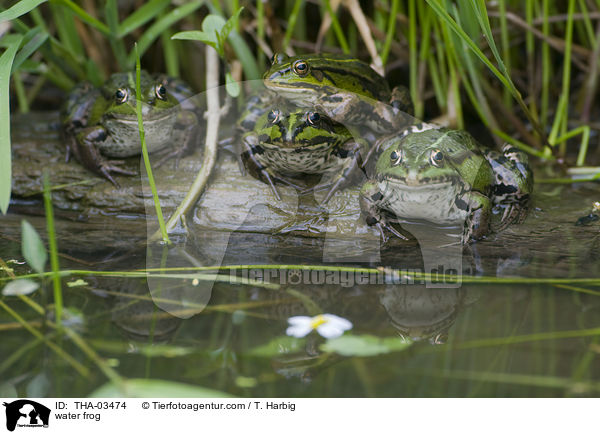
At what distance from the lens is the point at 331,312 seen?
2363 mm

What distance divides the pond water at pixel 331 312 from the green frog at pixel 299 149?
512 millimetres

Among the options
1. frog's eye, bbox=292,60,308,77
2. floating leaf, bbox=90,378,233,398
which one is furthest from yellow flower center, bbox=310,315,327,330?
frog's eye, bbox=292,60,308,77

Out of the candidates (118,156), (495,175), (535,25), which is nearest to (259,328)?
(495,175)

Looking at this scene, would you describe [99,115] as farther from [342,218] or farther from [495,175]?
[495,175]

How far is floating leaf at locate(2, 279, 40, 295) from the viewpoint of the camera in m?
2.44

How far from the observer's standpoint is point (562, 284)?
8.16 feet

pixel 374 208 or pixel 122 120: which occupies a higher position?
pixel 122 120

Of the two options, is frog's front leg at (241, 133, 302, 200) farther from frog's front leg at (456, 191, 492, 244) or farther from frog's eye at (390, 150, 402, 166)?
frog's front leg at (456, 191, 492, 244)

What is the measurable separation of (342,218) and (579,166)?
1884mm

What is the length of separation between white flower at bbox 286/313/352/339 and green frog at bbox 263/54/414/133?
59.1 inches
